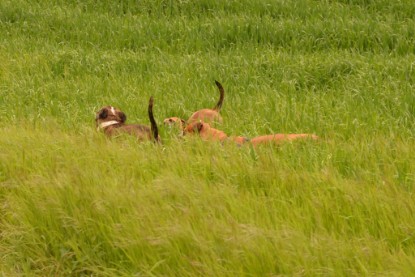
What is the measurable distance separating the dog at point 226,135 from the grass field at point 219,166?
213mm

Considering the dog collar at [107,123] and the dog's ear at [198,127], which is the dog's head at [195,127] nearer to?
the dog's ear at [198,127]

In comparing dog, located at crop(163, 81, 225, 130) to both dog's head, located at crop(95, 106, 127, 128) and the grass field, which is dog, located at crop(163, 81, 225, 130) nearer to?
the grass field

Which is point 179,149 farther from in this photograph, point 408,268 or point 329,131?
point 408,268

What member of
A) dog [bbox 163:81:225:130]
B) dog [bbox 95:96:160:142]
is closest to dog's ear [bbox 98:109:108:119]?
dog [bbox 95:96:160:142]

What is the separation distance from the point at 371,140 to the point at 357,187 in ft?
4.06

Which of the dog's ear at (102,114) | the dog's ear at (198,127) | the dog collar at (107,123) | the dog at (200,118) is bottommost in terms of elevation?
the dog at (200,118)

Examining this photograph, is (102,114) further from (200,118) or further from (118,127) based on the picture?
(200,118)

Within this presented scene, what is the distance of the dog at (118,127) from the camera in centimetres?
668

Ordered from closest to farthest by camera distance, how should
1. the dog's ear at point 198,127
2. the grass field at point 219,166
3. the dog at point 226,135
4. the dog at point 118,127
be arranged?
the grass field at point 219,166 → the dog at point 226,135 → the dog at point 118,127 → the dog's ear at point 198,127

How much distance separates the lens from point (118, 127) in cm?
700

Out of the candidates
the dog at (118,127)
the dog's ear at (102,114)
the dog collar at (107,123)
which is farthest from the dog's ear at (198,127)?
the dog's ear at (102,114)

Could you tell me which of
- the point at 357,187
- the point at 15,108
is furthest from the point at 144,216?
the point at 15,108

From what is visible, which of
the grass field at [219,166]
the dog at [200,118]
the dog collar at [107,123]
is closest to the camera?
the grass field at [219,166]

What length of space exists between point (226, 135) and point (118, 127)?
3.29 feet
